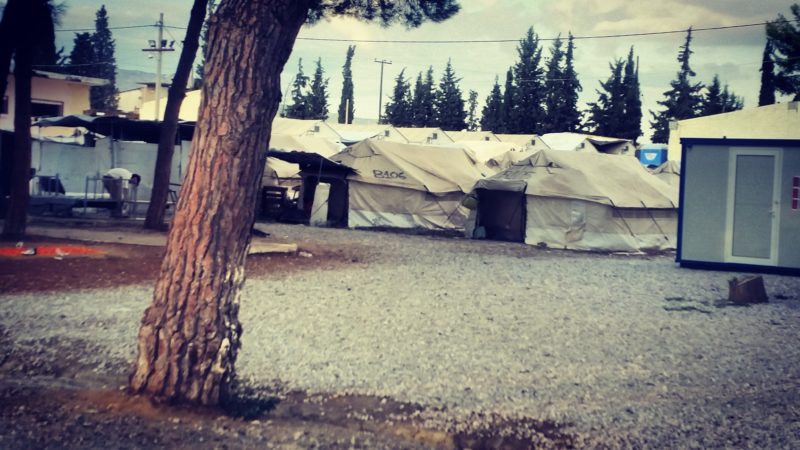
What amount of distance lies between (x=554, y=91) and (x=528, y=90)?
7.20ft

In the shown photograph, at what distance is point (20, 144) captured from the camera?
1488 centimetres

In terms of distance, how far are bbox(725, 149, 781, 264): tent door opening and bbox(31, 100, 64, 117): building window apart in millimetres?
29276

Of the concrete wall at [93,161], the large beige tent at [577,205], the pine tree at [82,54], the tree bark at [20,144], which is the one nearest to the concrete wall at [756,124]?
the large beige tent at [577,205]

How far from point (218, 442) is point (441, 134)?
143 feet

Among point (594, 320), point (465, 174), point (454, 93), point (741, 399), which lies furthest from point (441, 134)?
point (741, 399)

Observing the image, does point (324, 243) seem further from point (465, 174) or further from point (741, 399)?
point (741, 399)

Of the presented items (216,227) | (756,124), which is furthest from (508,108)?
(216,227)

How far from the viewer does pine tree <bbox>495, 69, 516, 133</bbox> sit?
69.8 m

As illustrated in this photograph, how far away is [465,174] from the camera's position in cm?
2545

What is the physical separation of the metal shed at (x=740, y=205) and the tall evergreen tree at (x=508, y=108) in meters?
54.1

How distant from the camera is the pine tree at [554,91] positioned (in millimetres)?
67688

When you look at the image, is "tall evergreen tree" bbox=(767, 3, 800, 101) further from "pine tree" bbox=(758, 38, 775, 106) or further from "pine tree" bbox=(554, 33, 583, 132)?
"pine tree" bbox=(554, 33, 583, 132)

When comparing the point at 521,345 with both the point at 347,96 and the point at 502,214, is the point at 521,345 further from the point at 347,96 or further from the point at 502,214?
the point at 347,96

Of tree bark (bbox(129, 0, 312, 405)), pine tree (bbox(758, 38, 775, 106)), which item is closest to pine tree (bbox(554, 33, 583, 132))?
pine tree (bbox(758, 38, 775, 106))
